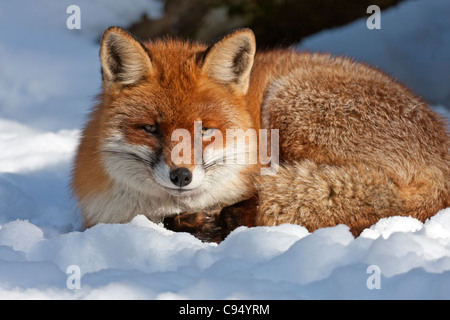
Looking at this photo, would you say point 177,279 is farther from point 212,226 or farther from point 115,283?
point 212,226

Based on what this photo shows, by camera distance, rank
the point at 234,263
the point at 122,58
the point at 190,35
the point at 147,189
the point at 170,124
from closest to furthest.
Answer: the point at 234,263, the point at 170,124, the point at 122,58, the point at 147,189, the point at 190,35

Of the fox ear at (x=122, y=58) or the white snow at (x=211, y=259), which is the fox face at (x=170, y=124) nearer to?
the fox ear at (x=122, y=58)

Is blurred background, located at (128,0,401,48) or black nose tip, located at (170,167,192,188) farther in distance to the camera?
blurred background, located at (128,0,401,48)

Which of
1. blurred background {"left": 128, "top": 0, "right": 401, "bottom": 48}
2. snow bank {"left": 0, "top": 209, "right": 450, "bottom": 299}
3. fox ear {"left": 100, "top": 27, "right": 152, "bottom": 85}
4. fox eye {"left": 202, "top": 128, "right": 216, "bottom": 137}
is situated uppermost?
blurred background {"left": 128, "top": 0, "right": 401, "bottom": 48}

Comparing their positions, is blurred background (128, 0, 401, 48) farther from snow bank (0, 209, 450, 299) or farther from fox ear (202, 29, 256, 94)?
snow bank (0, 209, 450, 299)

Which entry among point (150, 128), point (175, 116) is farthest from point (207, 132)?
point (150, 128)

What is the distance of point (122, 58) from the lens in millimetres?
2836

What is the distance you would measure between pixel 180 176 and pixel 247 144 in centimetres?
54

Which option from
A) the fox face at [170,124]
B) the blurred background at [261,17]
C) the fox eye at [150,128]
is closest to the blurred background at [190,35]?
the blurred background at [261,17]

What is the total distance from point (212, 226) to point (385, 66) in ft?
13.1

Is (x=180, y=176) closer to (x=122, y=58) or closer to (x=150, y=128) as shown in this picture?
(x=150, y=128)

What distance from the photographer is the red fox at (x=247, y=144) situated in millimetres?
2691

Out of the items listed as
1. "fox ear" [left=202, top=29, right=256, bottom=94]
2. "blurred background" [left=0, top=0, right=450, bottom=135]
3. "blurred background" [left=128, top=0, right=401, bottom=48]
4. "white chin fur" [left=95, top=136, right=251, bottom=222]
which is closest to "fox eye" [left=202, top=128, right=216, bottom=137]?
"white chin fur" [left=95, top=136, right=251, bottom=222]

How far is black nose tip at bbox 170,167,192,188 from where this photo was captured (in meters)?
2.60
